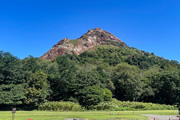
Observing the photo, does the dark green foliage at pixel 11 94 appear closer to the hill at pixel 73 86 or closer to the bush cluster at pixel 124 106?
the hill at pixel 73 86

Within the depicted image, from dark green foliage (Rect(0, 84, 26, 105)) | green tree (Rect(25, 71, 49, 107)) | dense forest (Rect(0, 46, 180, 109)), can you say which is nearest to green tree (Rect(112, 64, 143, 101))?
dense forest (Rect(0, 46, 180, 109))

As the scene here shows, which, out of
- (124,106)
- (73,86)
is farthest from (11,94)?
(124,106)

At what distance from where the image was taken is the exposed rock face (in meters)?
146

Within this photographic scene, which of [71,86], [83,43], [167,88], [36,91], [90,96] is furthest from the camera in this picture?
[83,43]

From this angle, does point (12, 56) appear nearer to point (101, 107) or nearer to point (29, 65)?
point (29, 65)

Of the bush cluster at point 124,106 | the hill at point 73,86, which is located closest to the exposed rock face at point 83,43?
the hill at point 73,86

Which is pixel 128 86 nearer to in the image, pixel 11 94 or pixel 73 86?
pixel 73 86

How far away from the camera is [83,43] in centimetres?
16862

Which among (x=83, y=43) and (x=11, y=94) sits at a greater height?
(x=83, y=43)

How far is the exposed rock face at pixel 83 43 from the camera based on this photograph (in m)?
146

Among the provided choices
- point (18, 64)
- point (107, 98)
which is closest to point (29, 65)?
point (18, 64)

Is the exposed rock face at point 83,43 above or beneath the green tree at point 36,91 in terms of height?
above

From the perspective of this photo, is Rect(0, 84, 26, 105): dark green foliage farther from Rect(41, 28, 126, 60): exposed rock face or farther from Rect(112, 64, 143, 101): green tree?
Rect(41, 28, 126, 60): exposed rock face

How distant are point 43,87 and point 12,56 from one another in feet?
40.8
